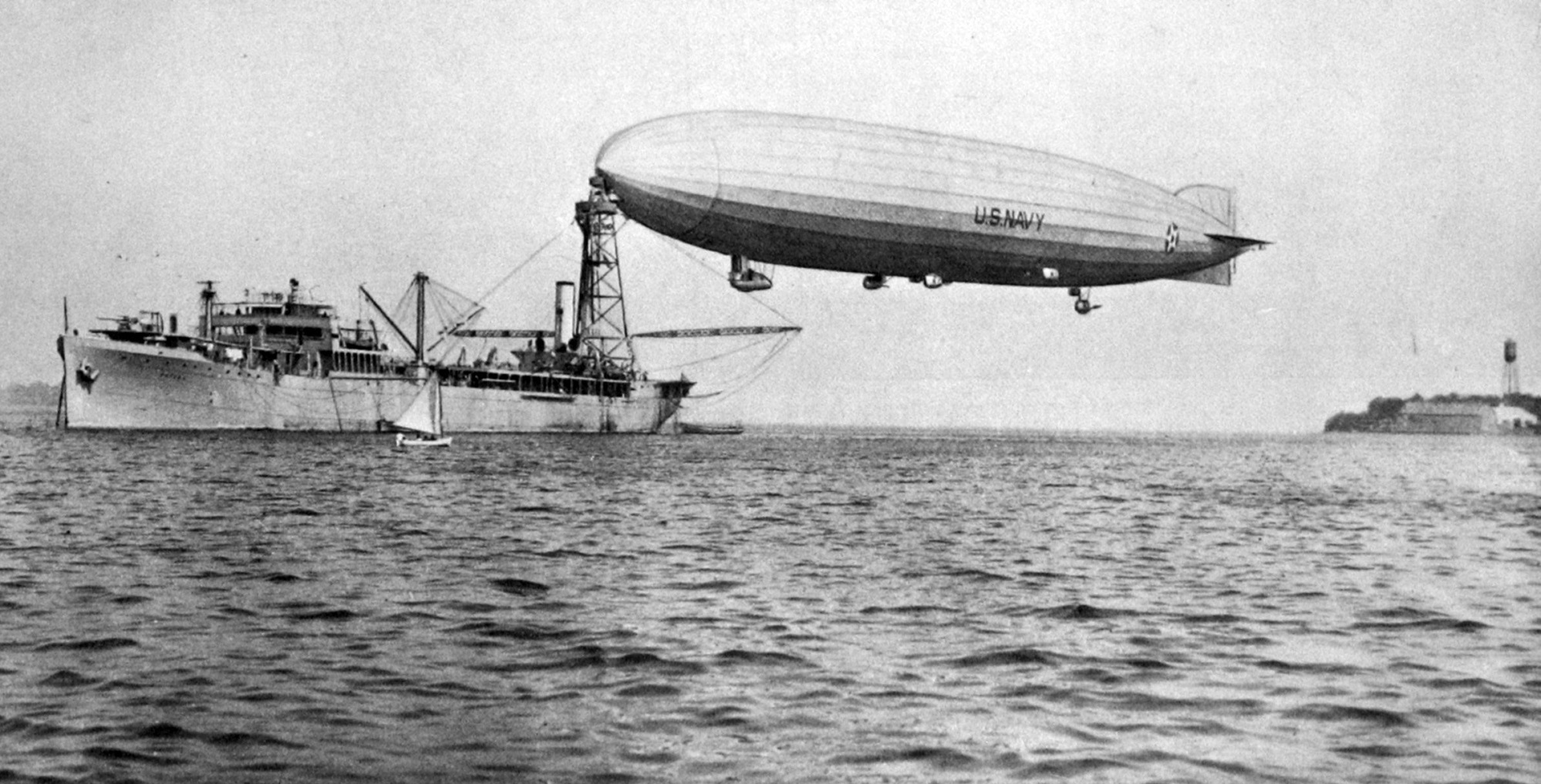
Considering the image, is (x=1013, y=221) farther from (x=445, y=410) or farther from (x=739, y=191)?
(x=445, y=410)

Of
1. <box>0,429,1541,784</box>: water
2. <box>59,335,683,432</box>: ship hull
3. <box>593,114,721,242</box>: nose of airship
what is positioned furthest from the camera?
<box>59,335,683,432</box>: ship hull

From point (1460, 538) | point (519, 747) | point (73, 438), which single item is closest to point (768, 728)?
point (519, 747)

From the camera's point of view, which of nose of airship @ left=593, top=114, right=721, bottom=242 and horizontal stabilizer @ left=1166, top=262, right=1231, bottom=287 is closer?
nose of airship @ left=593, top=114, right=721, bottom=242

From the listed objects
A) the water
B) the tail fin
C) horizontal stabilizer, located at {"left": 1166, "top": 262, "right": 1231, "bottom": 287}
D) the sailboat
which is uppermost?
the tail fin

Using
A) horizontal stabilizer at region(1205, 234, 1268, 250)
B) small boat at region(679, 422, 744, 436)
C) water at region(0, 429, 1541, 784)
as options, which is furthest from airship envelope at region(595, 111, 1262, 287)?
small boat at region(679, 422, 744, 436)

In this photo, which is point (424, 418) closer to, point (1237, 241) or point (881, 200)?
point (881, 200)

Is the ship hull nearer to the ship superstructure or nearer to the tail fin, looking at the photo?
the ship superstructure

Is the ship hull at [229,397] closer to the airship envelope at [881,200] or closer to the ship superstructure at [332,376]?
the ship superstructure at [332,376]
